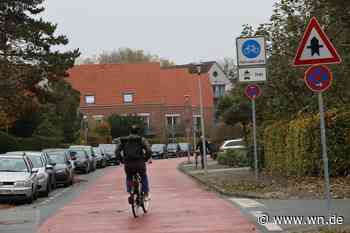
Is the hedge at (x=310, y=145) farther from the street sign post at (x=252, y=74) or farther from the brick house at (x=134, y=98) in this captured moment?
the brick house at (x=134, y=98)

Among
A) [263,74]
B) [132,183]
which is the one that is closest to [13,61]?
[263,74]

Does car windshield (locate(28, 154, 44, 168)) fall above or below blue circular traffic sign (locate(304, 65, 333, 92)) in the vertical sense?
below

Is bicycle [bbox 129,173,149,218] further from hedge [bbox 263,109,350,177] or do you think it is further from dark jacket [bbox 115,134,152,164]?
hedge [bbox 263,109,350,177]

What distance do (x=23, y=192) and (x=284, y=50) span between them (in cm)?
1170

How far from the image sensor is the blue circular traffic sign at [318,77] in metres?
12.0

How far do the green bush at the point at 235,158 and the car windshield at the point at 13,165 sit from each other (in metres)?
18.2

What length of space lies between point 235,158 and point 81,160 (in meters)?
9.98

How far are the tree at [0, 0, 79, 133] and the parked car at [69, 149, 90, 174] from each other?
4.09 metres

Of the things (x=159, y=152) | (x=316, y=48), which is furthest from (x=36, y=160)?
(x=159, y=152)

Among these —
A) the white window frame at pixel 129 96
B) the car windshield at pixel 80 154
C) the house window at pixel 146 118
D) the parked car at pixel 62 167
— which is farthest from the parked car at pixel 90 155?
the white window frame at pixel 129 96

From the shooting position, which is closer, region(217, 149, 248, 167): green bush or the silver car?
the silver car

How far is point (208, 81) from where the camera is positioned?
113 m

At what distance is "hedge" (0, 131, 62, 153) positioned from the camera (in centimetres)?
4847

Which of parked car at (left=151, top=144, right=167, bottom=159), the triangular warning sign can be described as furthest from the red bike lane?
parked car at (left=151, top=144, right=167, bottom=159)
